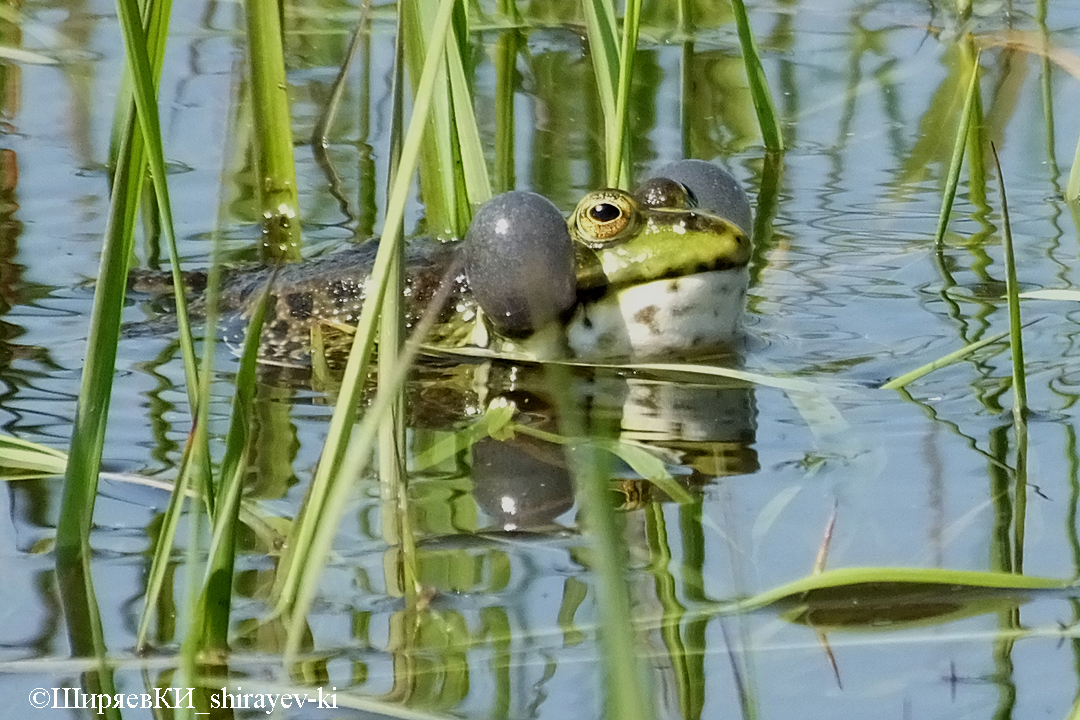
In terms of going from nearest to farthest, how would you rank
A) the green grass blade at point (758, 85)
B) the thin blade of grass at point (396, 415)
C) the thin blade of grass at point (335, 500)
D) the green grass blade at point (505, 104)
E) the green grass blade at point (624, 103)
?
the thin blade of grass at point (335, 500) → the thin blade of grass at point (396, 415) → the green grass blade at point (624, 103) → the green grass blade at point (758, 85) → the green grass blade at point (505, 104)

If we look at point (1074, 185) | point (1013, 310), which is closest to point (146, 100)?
point (1013, 310)

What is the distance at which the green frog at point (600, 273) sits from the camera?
2.81 m

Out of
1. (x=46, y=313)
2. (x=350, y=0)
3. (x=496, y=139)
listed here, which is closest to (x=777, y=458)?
(x=46, y=313)

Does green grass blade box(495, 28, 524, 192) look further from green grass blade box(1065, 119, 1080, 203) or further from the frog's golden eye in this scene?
green grass blade box(1065, 119, 1080, 203)

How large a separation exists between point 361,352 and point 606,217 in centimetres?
133

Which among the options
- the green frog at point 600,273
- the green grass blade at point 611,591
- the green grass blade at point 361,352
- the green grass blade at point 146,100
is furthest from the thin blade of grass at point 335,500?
the green frog at point 600,273

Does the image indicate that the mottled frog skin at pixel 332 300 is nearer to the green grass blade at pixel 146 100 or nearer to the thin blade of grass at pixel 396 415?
the thin blade of grass at pixel 396 415

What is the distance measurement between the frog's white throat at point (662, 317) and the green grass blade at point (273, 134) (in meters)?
0.70

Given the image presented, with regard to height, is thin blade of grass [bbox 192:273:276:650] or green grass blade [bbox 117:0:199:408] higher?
green grass blade [bbox 117:0:199:408]

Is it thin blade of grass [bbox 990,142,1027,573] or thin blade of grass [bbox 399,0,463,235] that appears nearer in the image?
thin blade of grass [bbox 990,142,1027,573]

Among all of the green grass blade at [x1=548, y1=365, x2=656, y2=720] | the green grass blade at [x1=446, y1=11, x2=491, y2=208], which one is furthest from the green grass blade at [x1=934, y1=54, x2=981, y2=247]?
the green grass blade at [x1=548, y1=365, x2=656, y2=720]

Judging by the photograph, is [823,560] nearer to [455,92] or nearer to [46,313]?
[455,92]

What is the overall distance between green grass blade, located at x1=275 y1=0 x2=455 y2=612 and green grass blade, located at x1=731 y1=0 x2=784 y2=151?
6.10ft

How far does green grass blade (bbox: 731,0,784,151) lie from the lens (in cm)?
356
